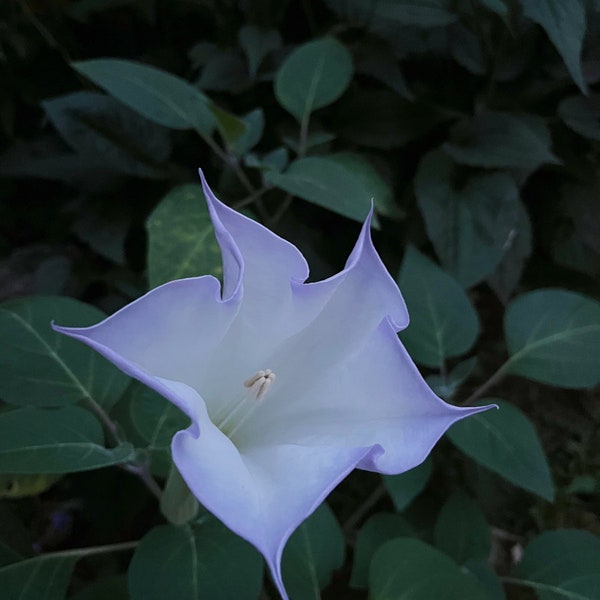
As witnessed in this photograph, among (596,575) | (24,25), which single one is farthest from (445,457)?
(24,25)

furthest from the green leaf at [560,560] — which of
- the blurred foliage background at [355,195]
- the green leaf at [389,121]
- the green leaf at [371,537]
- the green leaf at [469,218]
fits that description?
the green leaf at [389,121]

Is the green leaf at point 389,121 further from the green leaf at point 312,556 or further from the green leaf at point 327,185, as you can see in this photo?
the green leaf at point 312,556

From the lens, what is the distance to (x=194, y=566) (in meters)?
0.52

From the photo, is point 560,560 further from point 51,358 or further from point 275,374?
point 51,358

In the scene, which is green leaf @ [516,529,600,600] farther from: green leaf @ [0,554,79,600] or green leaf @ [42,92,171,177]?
green leaf @ [42,92,171,177]

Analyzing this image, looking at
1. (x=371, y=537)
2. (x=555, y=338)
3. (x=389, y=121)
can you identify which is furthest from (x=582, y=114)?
(x=371, y=537)

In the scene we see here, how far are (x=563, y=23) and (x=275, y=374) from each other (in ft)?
1.67

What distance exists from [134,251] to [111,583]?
0.52m

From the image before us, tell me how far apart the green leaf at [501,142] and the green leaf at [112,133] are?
39 cm

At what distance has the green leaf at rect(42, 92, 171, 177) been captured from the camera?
0.90 metres

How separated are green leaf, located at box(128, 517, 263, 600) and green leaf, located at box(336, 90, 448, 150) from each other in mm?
585

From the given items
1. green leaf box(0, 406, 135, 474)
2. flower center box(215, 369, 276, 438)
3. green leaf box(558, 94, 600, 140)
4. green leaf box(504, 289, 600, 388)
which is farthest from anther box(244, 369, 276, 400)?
green leaf box(558, 94, 600, 140)

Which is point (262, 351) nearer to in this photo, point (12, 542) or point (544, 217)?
point (12, 542)

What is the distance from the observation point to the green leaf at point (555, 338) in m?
0.69
